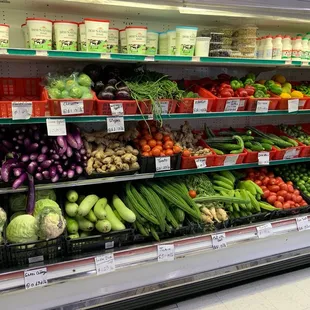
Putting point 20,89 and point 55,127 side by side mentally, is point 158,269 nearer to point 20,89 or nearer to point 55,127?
point 55,127

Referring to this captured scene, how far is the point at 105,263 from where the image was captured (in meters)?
2.00

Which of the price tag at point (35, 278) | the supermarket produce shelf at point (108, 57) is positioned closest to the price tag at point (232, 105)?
the supermarket produce shelf at point (108, 57)

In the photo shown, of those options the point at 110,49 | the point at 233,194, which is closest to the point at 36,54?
the point at 110,49

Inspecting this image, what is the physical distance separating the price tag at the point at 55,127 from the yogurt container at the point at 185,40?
88cm

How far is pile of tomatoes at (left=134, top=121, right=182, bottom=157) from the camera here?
7.18 ft

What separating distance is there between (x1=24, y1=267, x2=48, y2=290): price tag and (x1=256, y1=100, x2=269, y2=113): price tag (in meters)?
1.86

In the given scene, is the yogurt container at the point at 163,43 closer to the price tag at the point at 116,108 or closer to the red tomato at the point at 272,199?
the price tag at the point at 116,108

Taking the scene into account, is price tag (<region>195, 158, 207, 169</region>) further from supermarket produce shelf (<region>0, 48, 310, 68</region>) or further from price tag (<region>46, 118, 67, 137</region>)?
price tag (<region>46, 118, 67, 137</region>)

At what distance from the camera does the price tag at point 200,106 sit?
219 cm

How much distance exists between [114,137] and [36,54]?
78 centimetres

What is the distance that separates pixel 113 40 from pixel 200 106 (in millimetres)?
734

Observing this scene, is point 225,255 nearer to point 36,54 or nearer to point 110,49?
point 110,49

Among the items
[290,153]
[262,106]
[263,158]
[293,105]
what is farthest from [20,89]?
[290,153]

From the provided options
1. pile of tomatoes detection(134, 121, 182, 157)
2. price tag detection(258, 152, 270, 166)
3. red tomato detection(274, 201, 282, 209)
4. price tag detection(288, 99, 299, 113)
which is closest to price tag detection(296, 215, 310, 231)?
red tomato detection(274, 201, 282, 209)
